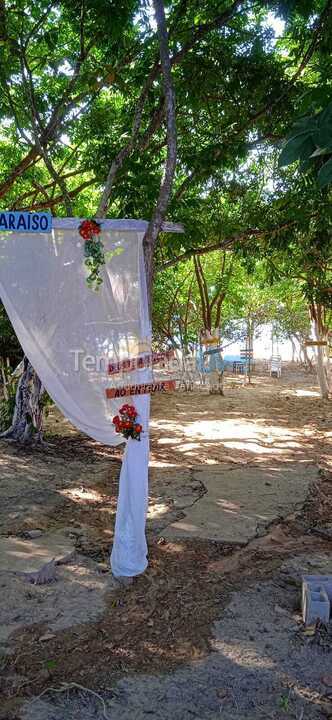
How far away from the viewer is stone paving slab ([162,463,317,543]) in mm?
5020

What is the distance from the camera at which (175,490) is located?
634 cm

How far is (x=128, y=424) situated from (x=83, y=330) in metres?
0.72

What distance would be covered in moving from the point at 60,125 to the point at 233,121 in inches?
86.1

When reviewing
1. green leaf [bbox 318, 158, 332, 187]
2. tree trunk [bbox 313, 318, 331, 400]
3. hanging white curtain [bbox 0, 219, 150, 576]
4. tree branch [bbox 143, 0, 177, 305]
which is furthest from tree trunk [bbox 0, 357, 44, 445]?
tree trunk [bbox 313, 318, 331, 400]

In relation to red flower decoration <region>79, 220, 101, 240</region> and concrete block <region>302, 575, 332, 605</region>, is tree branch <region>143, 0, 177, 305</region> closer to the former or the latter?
red flower decoration <region>79, 220, 101, 240</region>

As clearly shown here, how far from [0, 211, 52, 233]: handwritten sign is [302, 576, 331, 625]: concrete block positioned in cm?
274

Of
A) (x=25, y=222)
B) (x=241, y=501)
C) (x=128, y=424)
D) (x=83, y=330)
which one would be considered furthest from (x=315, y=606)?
(x=25, y=222)

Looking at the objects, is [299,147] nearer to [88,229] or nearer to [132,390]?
[88,229]

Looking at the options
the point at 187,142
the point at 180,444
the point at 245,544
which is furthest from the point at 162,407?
the point at 245,544

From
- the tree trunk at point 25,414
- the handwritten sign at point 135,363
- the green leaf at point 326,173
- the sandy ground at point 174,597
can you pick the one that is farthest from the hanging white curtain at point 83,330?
the tree trunk at point 25,414

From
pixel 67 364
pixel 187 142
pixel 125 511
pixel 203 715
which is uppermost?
pixel 187 142

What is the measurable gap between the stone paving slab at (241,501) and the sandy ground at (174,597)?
23 millimetres

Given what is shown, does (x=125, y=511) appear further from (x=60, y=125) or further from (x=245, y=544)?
(x=60, y=125)

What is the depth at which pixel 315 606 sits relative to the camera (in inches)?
Answer: 129
